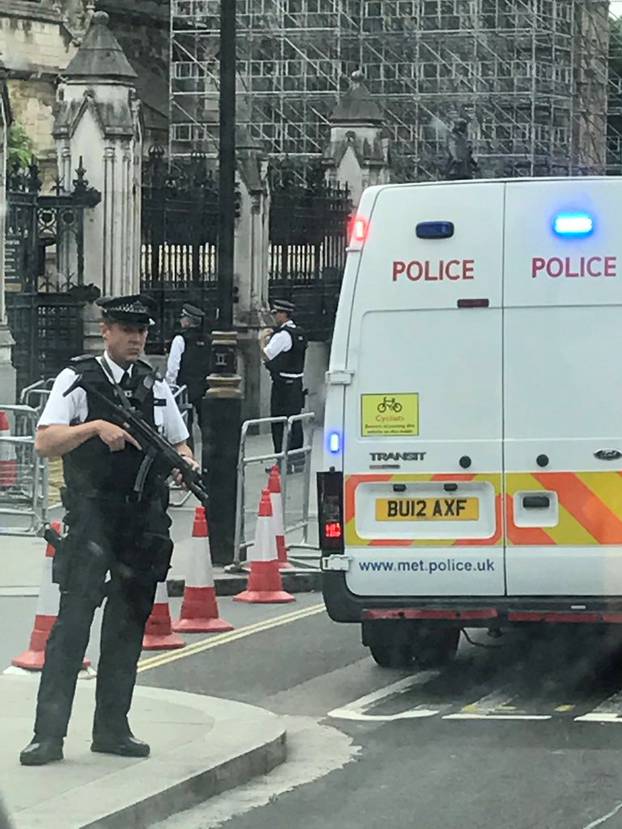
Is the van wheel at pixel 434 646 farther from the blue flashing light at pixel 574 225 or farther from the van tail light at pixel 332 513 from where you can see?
the blue flashing light at pixel 574 225

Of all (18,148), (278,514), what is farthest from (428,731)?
(18,148)

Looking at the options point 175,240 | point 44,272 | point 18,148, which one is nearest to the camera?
point 44,272

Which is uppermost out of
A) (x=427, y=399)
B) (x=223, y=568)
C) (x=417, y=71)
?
(x=417, y=71)

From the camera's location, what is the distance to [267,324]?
90.1 feet

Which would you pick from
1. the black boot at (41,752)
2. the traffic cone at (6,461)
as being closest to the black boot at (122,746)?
the black boot at (41,752)

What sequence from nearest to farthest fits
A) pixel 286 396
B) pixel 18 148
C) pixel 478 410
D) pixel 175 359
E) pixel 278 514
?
pixel 478 410, pixel 278 514, pixel 175 359, pixel 286 396, pixel 18 148

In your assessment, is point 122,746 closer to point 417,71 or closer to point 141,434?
point 141,434

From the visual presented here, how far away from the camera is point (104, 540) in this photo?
314 inches

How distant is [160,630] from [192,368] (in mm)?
9726

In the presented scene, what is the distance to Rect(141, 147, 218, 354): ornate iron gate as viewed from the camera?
2573 centimetres

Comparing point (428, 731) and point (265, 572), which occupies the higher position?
point (265, 572)

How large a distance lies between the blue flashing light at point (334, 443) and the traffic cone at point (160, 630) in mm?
1740

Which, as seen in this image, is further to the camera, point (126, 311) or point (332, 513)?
point (332, 513)

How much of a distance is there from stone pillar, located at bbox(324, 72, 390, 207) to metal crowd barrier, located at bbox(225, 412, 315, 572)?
1633 cm
